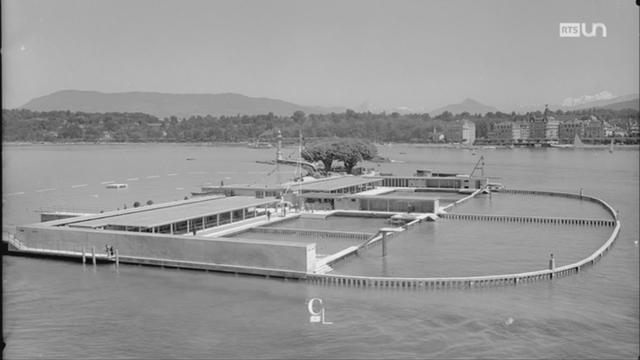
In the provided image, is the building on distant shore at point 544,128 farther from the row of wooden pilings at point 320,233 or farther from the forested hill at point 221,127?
the row of wooden pilings at point 320,233

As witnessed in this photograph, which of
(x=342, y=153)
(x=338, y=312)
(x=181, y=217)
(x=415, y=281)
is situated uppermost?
(x=342, y=153)

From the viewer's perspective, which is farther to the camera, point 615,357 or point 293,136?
point 293,136

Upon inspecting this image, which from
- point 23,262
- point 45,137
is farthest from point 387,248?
point 45,137

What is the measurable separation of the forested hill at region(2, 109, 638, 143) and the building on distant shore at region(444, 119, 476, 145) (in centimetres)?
120

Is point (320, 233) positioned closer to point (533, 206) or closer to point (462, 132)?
point (533, 206)

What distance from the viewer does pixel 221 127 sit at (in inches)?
2987

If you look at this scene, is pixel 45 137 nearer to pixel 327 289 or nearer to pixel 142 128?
pixel 142 128

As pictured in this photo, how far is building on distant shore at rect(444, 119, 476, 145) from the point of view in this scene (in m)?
69.3

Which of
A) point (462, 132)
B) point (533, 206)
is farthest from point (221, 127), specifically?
point (533, 206)

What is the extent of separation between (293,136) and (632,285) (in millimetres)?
54131

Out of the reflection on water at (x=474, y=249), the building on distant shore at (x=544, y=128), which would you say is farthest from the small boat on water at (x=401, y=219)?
the building on distant shore at (x=544, y=128)

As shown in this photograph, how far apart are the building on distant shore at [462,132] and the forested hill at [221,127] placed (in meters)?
1.20

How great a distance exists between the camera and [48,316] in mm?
6922

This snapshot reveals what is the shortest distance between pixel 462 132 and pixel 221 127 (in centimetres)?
2869
